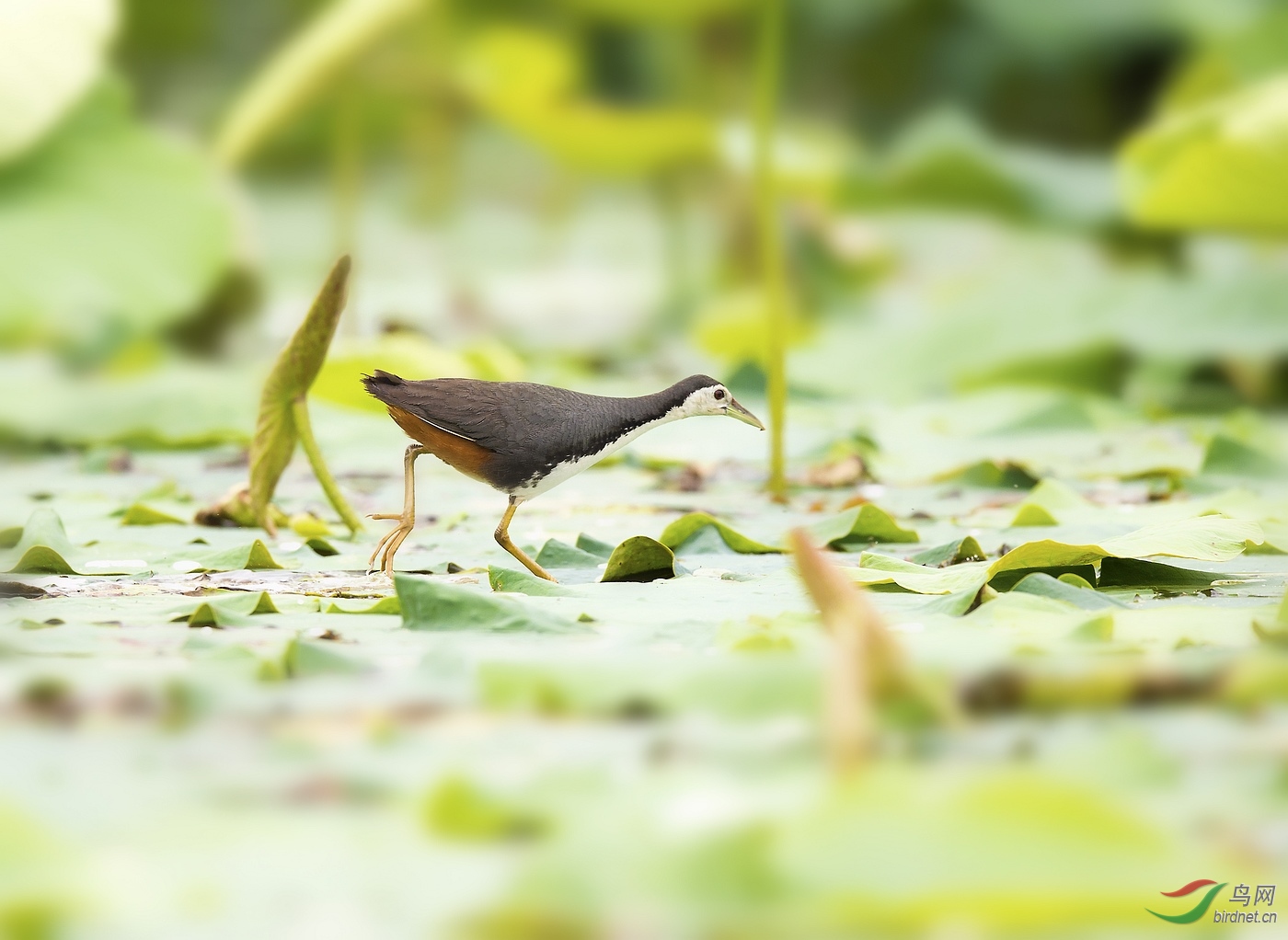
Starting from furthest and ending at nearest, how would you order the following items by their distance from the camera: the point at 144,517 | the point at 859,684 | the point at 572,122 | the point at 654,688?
1. the point at 572,122
2. the point at 144,517
3. the point at 654,688
4. the point at 859,684

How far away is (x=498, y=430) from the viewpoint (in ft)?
5.77

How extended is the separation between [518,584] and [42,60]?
7.52 feet

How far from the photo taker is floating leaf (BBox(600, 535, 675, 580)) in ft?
5.17

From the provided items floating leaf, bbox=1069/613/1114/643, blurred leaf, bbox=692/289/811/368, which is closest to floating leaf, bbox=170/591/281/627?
floating leaf, bbox=1069/613/1114/643

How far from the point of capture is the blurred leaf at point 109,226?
329cm

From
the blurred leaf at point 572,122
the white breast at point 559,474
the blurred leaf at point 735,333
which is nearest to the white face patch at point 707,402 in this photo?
the white breast at point 559,474

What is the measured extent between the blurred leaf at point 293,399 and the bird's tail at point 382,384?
10cm

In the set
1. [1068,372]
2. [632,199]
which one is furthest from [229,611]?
[632,199]

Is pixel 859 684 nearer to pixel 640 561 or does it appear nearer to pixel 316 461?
pixel 640 561

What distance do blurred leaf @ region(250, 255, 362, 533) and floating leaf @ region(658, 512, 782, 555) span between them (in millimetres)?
454

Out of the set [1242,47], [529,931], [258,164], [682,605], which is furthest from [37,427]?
[258,164]

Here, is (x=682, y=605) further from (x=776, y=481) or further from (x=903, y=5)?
(x=903, y=5)

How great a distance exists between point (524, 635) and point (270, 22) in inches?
338

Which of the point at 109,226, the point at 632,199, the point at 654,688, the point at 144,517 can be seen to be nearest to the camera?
the point at 654,688
